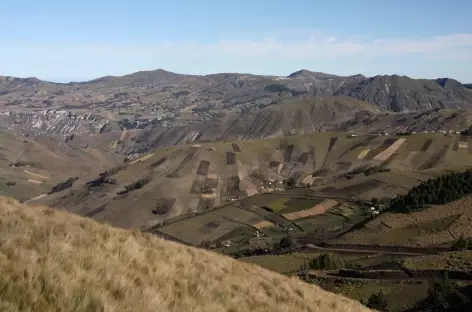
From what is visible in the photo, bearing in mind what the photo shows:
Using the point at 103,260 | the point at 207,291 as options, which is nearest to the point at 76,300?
the point at 103,260

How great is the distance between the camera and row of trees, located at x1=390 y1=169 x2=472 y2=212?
119 m

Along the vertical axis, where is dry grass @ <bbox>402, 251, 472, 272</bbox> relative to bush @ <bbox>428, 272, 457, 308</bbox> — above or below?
below

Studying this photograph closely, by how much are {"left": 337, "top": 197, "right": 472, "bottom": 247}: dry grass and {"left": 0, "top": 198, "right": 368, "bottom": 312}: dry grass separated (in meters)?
83.4

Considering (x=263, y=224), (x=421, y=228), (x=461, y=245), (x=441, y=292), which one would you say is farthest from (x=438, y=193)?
(x=441, y=292)

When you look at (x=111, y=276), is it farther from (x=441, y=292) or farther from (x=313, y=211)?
(x=313, y=211)

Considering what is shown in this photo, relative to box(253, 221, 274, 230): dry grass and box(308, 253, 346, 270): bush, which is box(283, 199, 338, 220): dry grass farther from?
box(308, 253, 346, 270): bush

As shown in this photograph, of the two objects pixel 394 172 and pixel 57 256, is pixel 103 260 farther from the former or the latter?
pixel 394 172

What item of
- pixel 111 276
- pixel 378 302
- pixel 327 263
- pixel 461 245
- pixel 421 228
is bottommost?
pixel 421 228

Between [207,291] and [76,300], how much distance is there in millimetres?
6236

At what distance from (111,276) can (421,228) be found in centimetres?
10362

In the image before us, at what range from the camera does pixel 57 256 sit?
44.2ft

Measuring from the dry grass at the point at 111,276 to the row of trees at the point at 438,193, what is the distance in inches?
4139

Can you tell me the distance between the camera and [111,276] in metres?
13.5

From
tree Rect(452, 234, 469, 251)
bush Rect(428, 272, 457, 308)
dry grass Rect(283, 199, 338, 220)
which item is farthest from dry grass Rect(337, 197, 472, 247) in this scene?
bush Rect(428, 272, 457, 308)
